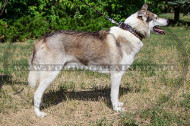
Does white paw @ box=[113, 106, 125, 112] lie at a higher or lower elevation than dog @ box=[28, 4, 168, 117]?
lower

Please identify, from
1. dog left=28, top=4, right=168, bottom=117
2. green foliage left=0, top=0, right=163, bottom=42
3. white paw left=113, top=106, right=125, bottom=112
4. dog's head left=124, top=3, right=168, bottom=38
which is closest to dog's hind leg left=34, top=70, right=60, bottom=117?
dog left=28, top=4, right=168, bottom=117

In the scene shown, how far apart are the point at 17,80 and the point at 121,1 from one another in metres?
9.42

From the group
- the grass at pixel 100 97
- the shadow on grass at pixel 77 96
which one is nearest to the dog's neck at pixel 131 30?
the grass at pixel 100 97

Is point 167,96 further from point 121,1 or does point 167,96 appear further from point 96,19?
point 121,1

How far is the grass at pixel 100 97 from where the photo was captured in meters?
3.84

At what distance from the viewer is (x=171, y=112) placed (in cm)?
388

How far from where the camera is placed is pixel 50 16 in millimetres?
12625

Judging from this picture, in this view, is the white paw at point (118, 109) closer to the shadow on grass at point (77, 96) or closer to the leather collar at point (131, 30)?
the shadow on grass at point (77, 96)

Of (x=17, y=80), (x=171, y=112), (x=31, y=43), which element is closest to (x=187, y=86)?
(x=171, y=112)

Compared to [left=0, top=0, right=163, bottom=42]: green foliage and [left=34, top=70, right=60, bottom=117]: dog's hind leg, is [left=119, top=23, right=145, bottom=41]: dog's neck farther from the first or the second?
[left=0, top=0, right=163, bottom=42]: green foliage

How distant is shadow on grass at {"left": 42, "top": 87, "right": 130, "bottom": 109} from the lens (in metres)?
4.72

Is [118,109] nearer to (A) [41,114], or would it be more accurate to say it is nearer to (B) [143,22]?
(A) [41,114]

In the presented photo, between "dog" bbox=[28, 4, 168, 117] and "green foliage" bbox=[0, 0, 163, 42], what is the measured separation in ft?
25.4

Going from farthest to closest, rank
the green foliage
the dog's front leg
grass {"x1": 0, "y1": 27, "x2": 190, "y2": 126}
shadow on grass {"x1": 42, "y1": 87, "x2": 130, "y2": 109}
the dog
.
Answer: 1. the green foliage
2. shadow on grass {"x1": 42, "y1": 87, "x2": 130, "y2": 109}
3. the dog's front leg
4. the dog
5. grass {"x1": 0, "y1": 27, "x2": 190, "y2": 126}
